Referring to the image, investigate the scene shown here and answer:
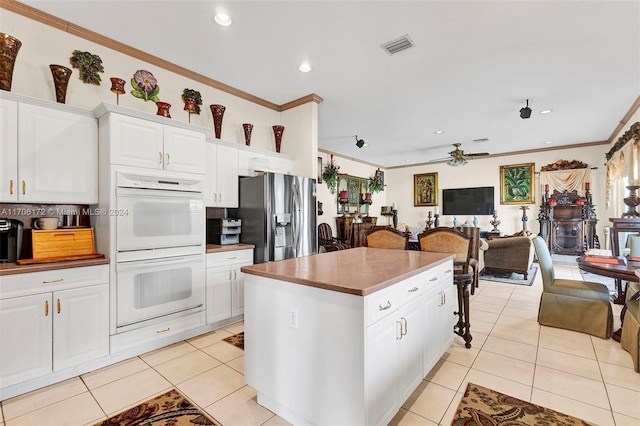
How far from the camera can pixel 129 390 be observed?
2133 mm

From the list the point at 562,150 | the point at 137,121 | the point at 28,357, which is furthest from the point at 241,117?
the point at 562,150

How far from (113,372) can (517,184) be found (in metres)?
9.31

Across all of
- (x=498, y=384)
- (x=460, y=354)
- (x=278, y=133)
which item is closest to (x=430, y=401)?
(x=498, y=384)

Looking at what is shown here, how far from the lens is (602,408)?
6.25 feet

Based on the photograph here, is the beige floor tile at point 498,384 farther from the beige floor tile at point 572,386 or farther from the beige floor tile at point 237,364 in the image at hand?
the beige floor tile at point 237,364

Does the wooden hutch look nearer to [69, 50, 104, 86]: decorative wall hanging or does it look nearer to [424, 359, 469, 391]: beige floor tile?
[424, 359, 469, 391]: beige floor tile

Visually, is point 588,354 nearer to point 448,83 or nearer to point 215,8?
point 448,83

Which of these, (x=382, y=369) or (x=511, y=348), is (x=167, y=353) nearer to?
(x=382, y=369)

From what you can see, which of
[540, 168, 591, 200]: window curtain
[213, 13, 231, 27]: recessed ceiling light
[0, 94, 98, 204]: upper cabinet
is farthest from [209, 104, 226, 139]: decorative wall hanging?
[540, 168, 591, 200]: window curtain

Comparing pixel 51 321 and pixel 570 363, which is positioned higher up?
pixel 51 321

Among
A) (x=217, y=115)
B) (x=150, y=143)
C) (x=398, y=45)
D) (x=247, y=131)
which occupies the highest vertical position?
(x=398, y=45)

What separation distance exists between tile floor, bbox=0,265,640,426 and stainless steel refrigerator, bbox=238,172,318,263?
1.13 metres

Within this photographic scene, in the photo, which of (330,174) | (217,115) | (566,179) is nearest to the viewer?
(217,115)

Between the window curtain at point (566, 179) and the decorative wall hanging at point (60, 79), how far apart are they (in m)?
9.50
